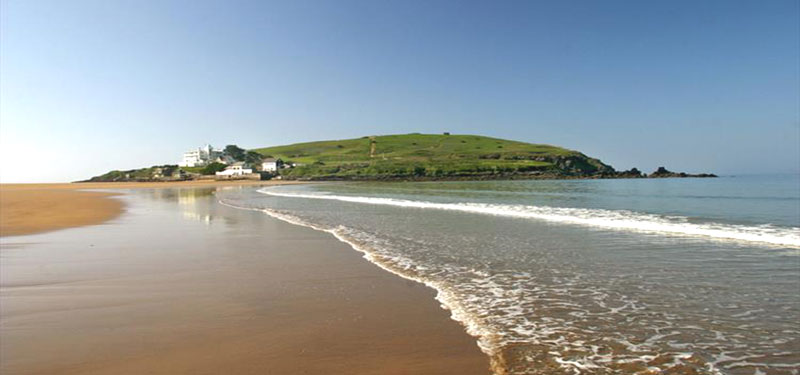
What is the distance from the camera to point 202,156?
14925 centimetres

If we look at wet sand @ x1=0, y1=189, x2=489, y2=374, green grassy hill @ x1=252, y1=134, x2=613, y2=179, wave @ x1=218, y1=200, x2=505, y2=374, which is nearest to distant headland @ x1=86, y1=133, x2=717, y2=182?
green grassy hill @ x1=252, y1=134, x2=613, y2=179

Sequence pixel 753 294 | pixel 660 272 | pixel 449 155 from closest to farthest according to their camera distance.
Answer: pixel 753 294, pixel 660 272, pixel 449 155

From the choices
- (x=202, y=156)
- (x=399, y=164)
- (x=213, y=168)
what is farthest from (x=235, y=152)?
(x=399, y=164)

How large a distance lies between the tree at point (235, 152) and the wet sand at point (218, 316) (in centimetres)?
14872

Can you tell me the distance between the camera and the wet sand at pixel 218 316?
4238 millimetres

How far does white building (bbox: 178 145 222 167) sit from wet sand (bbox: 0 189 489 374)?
14841cm

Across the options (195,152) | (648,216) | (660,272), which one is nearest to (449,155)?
(195,152)

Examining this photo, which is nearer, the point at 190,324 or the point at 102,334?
the point at 102,334

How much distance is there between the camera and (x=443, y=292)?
7023 millimetres

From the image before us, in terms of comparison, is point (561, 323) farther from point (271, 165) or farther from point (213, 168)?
point (271, 165)

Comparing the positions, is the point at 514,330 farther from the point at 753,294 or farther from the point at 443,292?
the point at 753,294

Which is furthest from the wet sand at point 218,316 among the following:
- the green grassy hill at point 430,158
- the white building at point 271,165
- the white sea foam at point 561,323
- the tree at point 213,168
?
the white building at point 271,165

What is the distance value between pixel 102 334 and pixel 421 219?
14.7m

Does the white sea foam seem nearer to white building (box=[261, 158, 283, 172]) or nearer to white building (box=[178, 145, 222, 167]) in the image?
white building (box=[261, 158, 283, 172])
